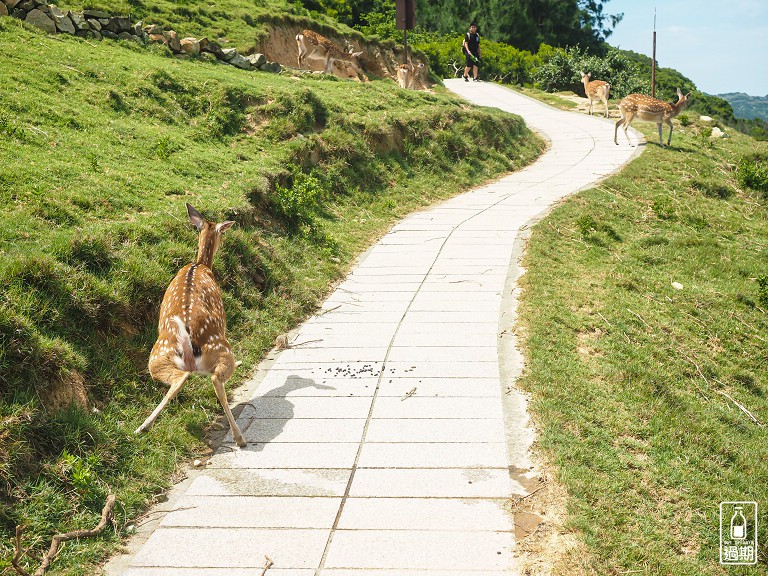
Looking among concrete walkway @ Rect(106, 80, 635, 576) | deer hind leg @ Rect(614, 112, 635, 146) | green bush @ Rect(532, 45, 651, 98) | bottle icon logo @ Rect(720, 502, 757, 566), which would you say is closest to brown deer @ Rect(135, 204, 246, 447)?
concrete walkway @ Rect(106, 80, 635, 576)

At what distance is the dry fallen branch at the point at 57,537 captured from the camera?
4.31 meters

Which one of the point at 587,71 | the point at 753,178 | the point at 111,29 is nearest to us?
the point at 111,29

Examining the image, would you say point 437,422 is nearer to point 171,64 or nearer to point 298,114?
point 298,114

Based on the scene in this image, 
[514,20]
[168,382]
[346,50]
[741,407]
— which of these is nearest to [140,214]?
[168,382]

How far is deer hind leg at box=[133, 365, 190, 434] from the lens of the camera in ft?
18.8

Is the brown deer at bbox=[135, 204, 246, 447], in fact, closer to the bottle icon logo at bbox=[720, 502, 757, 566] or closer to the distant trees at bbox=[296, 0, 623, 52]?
the bottle icon logo at bbox=[720, 502, 757, 566]

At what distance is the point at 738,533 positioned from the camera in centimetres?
529

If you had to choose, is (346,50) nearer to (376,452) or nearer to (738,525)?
(376,452)

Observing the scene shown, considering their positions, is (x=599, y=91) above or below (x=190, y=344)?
above

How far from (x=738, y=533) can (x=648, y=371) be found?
8.12 ft

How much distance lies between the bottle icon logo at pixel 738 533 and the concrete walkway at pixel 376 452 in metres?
1.40

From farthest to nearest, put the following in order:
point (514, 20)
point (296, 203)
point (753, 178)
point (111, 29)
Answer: point (514, 20)
point (753, 178)
point (111, 29)
point (296, 203)

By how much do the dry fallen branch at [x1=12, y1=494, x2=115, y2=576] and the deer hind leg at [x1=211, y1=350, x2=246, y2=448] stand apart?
112 cm

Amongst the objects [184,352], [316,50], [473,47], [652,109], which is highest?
[473,47]
